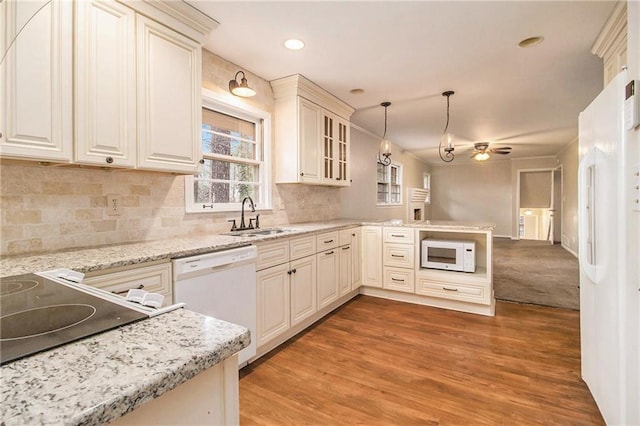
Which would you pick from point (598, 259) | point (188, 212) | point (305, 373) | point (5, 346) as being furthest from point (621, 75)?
point (188, 212)

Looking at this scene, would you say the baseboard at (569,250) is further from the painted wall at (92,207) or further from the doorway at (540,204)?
the painted wall at (92,207)

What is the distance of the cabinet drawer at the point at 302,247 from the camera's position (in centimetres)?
264

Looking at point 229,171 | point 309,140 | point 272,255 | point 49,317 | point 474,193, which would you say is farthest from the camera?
point 474,193

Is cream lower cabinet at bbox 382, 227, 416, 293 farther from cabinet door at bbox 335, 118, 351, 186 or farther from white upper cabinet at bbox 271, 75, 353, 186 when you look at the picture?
white upper cabinet at bbox 271, 75, 353, 186

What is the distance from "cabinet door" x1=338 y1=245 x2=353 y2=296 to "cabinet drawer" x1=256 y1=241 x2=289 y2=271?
3.18 ft

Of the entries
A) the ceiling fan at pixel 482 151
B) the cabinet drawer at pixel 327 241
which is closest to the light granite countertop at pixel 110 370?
the cabinet drawer at pixel 327 241

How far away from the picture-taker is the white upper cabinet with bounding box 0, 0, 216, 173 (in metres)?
1.40

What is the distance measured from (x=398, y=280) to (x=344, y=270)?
27.7 inches

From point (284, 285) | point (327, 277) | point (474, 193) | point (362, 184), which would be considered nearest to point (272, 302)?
point (284, 285)

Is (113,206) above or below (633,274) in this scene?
above

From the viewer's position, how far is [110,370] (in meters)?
0.50

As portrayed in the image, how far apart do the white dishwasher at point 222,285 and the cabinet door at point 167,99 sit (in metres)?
0.69

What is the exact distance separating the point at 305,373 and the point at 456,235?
247cm

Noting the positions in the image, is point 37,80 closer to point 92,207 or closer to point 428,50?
point 92,207
